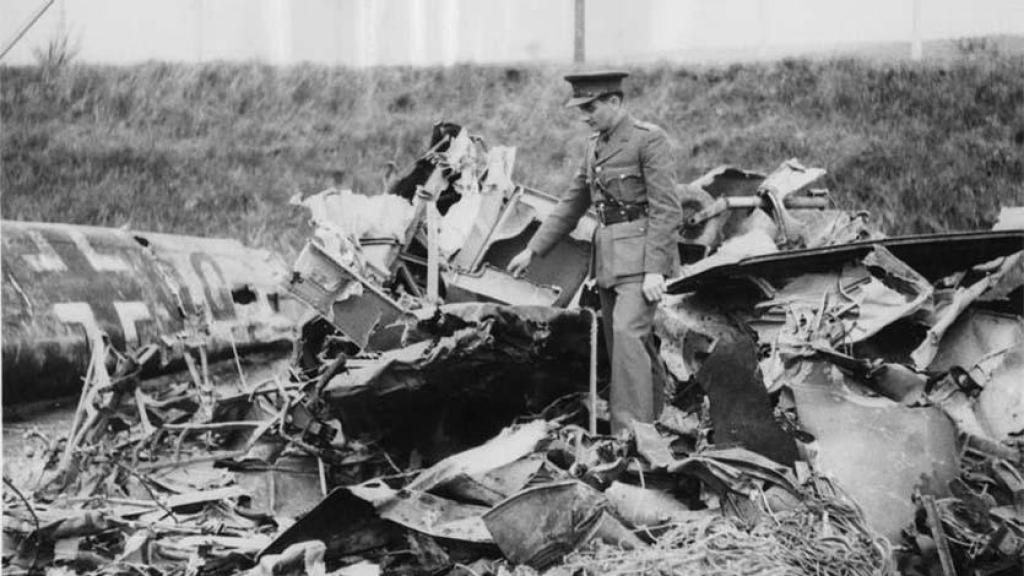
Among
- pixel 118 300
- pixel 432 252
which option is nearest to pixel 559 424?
pixel 432 252

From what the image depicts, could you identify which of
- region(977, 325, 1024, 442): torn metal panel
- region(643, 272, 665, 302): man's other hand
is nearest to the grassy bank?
region(977, 325, 1024, 442): torn metal panel

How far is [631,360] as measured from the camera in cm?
539

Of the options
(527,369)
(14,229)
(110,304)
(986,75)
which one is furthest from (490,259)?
(986,75)

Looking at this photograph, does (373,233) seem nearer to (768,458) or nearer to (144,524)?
(144,524)

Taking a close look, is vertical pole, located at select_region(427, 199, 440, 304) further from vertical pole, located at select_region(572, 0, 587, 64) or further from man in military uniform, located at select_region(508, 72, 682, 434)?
vertical pole, located at select_region(572, 0, 587, 64)

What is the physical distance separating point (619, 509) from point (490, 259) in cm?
268

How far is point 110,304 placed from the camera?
6.55m

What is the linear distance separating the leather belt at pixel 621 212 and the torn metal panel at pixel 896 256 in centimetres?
41

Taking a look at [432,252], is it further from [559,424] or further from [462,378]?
[559,424]

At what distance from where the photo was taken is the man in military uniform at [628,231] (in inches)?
213

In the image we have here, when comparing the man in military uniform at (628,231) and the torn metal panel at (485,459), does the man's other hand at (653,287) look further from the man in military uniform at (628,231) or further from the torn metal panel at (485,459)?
the torn metal panel at (485,459)

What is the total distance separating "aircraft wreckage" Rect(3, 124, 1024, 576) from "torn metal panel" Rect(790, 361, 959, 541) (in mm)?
10

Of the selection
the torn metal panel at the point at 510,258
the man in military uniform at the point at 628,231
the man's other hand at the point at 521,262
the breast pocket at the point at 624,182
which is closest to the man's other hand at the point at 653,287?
the man in military uniform at the point at 628,231

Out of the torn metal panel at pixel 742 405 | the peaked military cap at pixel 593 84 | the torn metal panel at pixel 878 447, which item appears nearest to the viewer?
the torn metal panel at pixel 878 447
